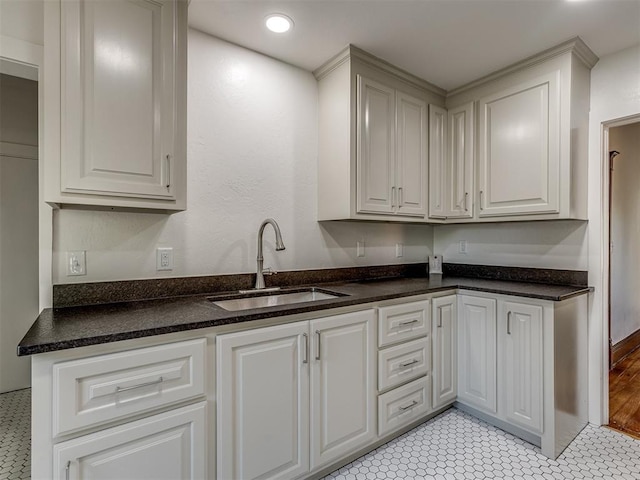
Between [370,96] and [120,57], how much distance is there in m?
1.41

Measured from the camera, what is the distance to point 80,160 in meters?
1.31

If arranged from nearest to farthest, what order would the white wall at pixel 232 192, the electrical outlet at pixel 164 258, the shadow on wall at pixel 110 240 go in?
the shadow on wall at pixel 110 240 → the white wall at pixel 232 192 → the electrical outlet at pixel 164 258

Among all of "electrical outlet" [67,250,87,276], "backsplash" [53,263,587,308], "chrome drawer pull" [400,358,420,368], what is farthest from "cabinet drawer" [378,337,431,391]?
"electrical outlet" [67,250,87,276]

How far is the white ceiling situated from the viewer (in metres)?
1.68

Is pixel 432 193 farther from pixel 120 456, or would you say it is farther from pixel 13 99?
pixel 13 99

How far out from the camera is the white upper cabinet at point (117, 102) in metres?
1.29

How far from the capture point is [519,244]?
2.53 metres

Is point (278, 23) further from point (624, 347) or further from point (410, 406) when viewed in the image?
point (624, 347)

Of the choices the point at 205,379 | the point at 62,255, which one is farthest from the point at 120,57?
the point at 205,379

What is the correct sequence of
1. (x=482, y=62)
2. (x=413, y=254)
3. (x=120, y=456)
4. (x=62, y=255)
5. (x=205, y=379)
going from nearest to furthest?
1. (x=120, y=456)
2. (x=205, y=379)
3. (x=62, y=255)
4. (x=482, y=62)
5. (x=413, y=254)

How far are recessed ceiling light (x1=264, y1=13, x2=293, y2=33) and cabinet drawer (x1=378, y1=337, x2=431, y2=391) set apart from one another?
1863mm

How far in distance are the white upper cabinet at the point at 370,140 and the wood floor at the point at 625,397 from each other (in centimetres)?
184

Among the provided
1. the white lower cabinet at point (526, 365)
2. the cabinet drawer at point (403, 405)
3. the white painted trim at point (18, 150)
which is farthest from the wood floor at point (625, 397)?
the white painted trim at point (18, 150)

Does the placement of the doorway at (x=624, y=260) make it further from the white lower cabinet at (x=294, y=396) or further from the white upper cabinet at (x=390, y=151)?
the white lower cabinet at (x=294, y=396)
